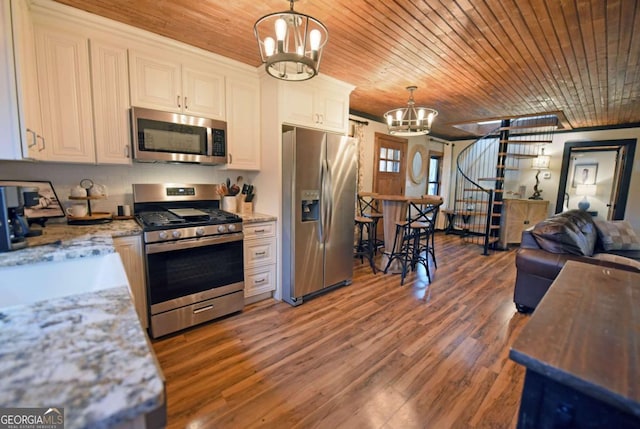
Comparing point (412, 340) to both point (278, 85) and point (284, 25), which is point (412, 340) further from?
point (278, 85)

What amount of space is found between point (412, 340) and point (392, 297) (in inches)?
32.4

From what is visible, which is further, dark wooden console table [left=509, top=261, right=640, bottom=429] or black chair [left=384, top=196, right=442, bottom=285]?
black chair [left=384, top=196, right=442, bottom=285]

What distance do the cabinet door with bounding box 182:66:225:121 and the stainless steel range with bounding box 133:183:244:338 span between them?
0.74 metres

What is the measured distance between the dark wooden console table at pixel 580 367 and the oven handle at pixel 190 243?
86.7 inches

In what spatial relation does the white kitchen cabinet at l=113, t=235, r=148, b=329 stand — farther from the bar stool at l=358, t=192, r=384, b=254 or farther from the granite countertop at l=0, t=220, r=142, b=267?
the bar stool at l=358, t=192, r=384, b=254

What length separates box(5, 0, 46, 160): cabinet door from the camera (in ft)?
5.13

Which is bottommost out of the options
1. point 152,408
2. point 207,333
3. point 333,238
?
point 207,333

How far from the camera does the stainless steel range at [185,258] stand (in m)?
2.18

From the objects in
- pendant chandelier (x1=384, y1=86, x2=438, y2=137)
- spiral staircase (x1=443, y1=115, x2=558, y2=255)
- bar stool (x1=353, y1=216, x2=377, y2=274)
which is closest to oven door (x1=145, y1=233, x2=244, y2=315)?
bar stool (x1=353, y1=216, x2=377, y2=274)

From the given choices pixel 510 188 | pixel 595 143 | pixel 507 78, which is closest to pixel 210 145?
pixel 507 78

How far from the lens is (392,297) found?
124 inches

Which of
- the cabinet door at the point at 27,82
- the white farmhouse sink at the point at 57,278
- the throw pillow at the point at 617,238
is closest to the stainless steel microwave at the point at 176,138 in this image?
the cabinet door at the point at 27,82

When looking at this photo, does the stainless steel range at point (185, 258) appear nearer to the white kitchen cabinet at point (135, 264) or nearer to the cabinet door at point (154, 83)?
the white kitchen cabinet at point (135, 264)

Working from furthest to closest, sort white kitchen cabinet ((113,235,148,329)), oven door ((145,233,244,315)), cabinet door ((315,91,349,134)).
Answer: cabinet door ((315,91,349,134)) < oven door ((145,233,244,315)) < white kitchen cabinet ((113,235,148,329))
